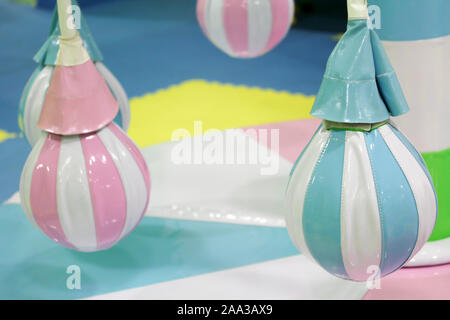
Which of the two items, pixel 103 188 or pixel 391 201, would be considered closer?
pixel 391 201

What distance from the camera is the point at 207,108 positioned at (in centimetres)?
328

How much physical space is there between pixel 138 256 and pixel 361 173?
3.13 ft

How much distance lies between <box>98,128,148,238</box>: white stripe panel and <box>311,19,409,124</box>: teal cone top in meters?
0.47

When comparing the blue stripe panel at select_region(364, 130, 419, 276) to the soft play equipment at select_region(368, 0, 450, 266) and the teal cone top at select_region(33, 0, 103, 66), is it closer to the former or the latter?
the soft play equipment at select_region(368, 0, 450, 266)

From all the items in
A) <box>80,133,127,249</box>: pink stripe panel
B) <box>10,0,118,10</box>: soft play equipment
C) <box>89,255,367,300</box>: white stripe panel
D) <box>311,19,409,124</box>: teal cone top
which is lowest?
<box>89,255,367,300</box>: white stripe panel

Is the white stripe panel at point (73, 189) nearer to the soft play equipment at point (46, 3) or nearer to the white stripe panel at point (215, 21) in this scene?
the white stripe panel at point (215, 21)

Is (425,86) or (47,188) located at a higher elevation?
(425,86)

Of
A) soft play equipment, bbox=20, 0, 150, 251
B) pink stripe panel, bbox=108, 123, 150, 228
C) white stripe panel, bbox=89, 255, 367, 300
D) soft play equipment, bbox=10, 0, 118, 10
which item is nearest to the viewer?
soft play equipment, bbox=20, 0, 150, 251

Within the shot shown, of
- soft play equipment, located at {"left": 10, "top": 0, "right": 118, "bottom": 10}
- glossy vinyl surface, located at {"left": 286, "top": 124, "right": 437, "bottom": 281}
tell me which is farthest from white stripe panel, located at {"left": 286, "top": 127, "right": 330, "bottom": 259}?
soft play equipment, located at {"left": 10, "top": 0, "right": 118, "bottom": 10}

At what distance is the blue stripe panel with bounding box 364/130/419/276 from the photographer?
1247 mm

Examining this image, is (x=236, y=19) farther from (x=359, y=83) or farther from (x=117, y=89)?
(x=359, y=83)

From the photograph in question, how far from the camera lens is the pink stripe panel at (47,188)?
4.83 ft

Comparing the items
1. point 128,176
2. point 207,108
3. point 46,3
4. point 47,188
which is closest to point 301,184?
point 128,176

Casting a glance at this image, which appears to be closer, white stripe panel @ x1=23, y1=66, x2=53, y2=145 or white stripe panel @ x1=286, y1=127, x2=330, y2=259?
white stripe panel @ x1=286, y1=127, x2=330, y2=259
